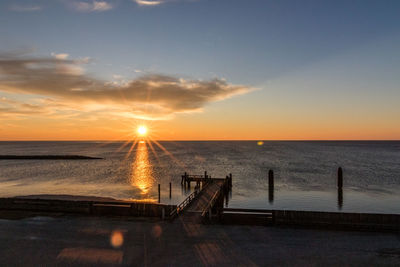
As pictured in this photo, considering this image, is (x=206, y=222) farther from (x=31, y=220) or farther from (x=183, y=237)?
(x=31, y=220)

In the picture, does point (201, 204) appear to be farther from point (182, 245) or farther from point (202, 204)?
point (182, 245)

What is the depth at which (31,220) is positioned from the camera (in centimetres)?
1833

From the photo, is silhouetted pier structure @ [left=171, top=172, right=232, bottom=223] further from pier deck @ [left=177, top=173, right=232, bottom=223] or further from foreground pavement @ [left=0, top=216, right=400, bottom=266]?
foreground pavement @ [left=0, top=216, right=400, bottom=266]

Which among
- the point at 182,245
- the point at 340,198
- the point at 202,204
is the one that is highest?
the point at 182,245

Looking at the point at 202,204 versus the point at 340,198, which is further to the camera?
the point at 340,198

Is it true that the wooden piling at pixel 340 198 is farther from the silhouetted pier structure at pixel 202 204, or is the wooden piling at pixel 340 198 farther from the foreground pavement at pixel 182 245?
the foreground pavement at pixel 182 245

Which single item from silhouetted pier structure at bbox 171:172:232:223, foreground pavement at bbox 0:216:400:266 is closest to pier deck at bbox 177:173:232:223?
silhouetted pier structure at bbox 171:172:232:223

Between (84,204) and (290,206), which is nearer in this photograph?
(84,204)

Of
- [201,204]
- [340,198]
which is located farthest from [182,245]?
[340,198]

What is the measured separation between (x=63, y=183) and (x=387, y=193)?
65628 mm

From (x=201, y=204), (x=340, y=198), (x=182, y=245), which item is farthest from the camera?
(x=340, y=198)

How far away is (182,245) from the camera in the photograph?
45.2 ft

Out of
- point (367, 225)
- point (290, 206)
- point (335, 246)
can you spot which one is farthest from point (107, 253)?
point (290, 206)

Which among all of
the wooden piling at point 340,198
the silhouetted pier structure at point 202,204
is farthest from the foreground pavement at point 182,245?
the wooden piling at point 340,198
